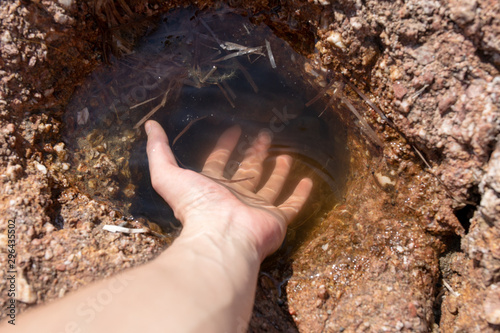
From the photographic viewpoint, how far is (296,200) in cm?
294

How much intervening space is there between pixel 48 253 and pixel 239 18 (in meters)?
2.27

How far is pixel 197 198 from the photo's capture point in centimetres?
232

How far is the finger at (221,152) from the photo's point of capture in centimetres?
292

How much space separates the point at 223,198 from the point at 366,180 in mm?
1160

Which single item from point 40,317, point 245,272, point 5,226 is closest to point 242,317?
point 245,272

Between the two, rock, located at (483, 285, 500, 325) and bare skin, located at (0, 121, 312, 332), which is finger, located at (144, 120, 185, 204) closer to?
bare skin, located at (0, 121, 312, 332)

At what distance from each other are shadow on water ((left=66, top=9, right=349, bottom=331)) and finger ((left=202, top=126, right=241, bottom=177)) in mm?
69

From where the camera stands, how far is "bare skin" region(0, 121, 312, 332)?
4.82 feet

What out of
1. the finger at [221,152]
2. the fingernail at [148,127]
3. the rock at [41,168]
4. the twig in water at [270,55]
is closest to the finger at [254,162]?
the finger at [221,152]

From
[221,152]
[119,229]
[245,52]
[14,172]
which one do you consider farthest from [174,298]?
[245,52]

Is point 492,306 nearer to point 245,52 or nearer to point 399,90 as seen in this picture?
point 399,90

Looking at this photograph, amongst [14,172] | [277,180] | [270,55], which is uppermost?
[270,55]

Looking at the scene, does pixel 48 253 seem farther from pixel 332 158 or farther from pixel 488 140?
pixel 488 140

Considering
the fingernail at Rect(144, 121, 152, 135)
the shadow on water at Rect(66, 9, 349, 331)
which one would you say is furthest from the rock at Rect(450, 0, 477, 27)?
the fingernail at Rect(144, 121, 152, 135)
